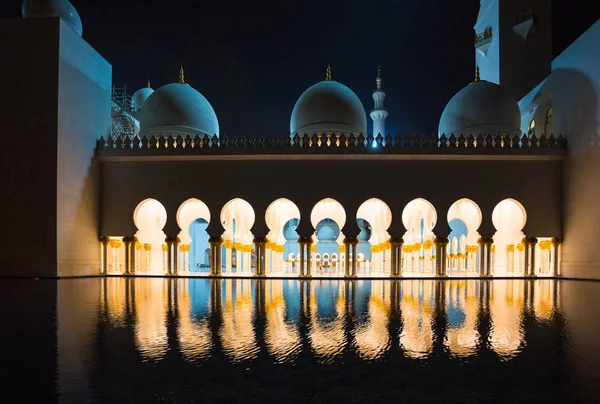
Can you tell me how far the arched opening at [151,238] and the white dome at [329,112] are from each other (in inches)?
174

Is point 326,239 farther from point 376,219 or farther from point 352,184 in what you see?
point 352,184

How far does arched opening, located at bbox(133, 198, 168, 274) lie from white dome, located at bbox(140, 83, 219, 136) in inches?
84.3

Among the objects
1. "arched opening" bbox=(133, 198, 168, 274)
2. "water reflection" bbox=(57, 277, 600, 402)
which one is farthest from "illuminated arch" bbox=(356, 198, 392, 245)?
"water reflection" bbox=(57, 277, 600, 402)

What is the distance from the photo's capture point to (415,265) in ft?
50.0

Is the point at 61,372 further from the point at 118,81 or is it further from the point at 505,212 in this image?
the point at 118,81

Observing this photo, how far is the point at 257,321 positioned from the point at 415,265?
41.5ft

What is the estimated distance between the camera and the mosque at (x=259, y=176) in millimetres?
8625

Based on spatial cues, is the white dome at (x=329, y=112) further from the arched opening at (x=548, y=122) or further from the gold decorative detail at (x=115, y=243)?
the gold decorative detail at (x=115, y=243)

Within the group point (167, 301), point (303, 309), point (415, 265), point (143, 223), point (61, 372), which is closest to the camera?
point (61, 372)

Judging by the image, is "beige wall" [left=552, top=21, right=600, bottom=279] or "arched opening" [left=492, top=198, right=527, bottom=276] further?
"arched opening" [left=492, top=198, right=527, bottom=276]

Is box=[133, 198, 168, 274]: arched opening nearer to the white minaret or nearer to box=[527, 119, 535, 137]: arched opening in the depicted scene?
box=[527, 119, 535, 137]: arched opening

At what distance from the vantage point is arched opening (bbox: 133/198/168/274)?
11172 millimetres

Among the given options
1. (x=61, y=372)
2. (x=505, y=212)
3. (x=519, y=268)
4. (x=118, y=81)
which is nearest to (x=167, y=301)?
(x=61, y=372)

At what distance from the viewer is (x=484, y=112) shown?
11.5 m
